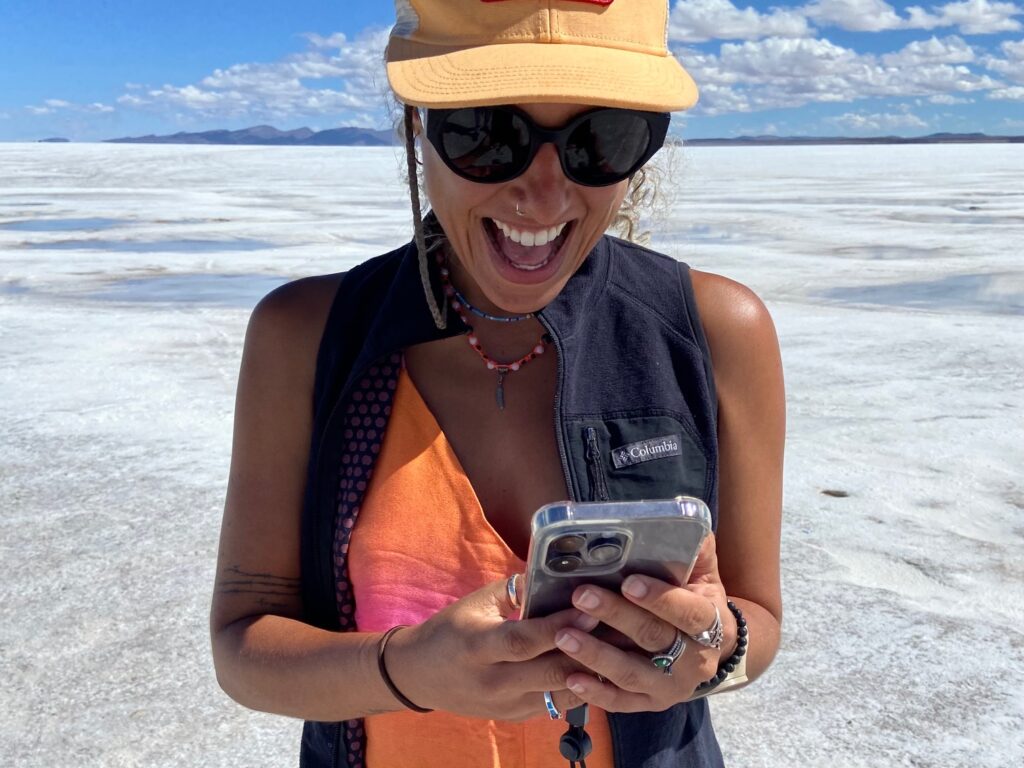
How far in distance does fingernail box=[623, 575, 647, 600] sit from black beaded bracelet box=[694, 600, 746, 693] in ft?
0.90

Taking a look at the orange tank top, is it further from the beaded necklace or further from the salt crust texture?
the salt crust texture

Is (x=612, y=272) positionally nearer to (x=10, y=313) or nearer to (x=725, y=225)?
(x=10, y=313)

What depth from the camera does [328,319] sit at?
1536mm

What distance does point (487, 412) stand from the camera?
61.7 inches

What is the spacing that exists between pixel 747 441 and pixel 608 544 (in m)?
0.50

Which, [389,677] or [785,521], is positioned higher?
[389,677]

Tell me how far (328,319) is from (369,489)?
26 cm

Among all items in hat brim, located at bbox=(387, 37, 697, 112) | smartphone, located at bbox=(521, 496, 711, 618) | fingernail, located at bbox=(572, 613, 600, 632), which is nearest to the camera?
smartphone, located at bbox=(521, 496, 711, 618)

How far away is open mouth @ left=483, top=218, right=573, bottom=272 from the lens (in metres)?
1.48

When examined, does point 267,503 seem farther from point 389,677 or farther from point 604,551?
point 604,551

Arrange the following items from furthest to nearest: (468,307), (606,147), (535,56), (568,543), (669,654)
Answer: (468,307) → (606,147) → (535,56) → (669,654) → (568,543)

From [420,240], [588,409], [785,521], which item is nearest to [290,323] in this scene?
[420,240]

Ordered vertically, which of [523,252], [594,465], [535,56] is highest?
[535,56]

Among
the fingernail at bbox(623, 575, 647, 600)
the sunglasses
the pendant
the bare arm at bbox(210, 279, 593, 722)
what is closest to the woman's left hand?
the fingernail at bbox(623, 575, 647, 600)
